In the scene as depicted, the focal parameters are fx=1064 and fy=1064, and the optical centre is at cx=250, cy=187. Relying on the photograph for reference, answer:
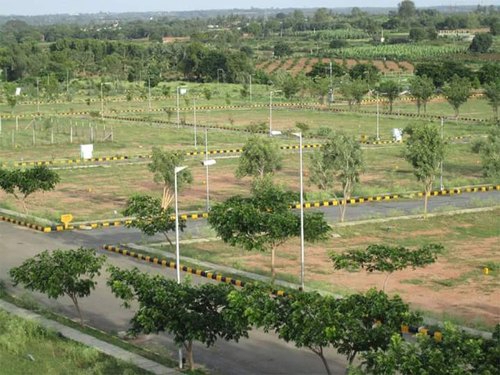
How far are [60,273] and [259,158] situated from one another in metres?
18.5

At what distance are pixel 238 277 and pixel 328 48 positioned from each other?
5418 inches

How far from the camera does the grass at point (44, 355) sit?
19.9 metres

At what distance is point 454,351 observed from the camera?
1538cm

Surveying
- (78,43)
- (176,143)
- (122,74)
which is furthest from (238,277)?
(78,43)

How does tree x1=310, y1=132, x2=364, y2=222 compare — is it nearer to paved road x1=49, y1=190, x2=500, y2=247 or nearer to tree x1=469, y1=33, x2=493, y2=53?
paved road x1=49, y1=190, x2=500, y2=247

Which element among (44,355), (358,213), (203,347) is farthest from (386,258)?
(358,213)

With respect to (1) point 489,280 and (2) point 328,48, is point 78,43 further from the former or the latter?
(1) point 489,280

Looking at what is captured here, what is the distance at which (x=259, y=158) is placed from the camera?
40.3 meters

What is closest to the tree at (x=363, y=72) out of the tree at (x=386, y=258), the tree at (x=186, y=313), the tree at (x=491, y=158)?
the tree at (x=491, y=158)

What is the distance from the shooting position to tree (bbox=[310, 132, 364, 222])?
3659 centimetres

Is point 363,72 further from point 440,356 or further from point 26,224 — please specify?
point 440,356

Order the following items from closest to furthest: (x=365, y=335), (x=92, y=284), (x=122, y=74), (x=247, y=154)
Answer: (x=365, y=335) → (x=92, y=284) → (x=247, y=154) → (x=122, y=74)

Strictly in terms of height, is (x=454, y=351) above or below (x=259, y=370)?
above

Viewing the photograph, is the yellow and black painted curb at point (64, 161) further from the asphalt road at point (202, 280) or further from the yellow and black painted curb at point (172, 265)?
the yellow and black painted curb at point (172, 265)
